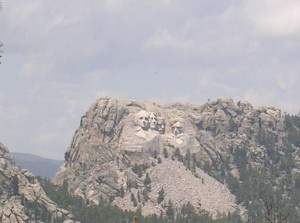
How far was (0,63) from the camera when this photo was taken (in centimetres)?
5994

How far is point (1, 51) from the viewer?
59.8 metres

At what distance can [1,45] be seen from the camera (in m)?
59.6

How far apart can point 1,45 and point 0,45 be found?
19 centimetres

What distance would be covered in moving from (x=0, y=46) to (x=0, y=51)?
416 millimetres

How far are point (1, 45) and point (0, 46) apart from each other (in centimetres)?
19

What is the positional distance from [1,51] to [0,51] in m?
0.22

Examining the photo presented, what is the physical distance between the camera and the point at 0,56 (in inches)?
2350

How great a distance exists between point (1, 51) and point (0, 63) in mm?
988

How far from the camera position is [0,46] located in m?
59.4

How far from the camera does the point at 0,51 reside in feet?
195

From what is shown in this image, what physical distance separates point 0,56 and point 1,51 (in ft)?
1.41

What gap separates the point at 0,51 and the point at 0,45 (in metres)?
0.50

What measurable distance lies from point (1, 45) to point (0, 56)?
2.95ft
